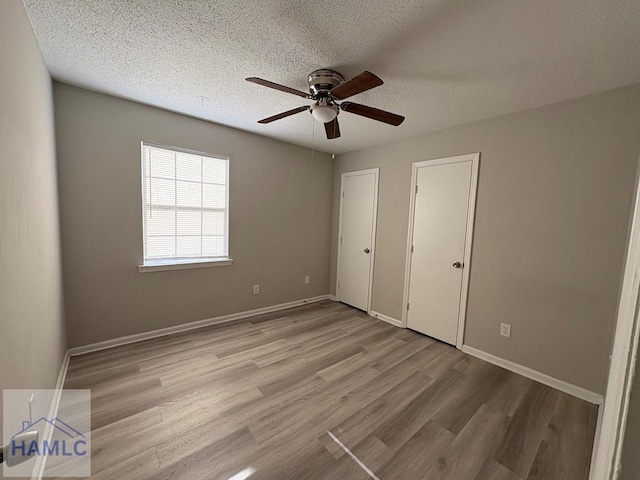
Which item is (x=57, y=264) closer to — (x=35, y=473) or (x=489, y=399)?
(x=35, y=473)

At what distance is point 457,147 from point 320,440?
301 cm

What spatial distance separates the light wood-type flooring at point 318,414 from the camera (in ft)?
4.87

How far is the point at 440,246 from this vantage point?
3029mm

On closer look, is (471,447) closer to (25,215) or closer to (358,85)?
(358,85)

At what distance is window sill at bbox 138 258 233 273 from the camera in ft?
9.07

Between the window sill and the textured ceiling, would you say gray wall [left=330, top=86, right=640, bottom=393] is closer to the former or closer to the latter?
the textured ceiling

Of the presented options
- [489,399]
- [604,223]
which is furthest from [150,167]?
[604,223]

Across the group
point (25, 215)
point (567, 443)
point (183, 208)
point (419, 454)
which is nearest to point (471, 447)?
point (419, 454)

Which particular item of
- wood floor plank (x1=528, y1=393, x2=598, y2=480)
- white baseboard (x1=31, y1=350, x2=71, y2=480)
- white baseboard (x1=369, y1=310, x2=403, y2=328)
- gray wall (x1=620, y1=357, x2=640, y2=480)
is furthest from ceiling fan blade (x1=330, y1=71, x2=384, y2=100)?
white baseboard (x1=369, y1=310, x2=403, y2=328)

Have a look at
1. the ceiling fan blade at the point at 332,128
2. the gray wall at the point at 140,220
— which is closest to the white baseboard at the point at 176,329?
the gray wall at the point at 140,220

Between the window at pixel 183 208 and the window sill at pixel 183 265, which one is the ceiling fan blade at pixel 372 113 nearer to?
the window at pixel 183 208

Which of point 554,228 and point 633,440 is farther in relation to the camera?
point 554,228

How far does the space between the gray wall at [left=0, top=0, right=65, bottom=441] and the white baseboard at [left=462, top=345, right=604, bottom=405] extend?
3425 mm

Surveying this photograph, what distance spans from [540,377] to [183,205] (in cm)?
399
